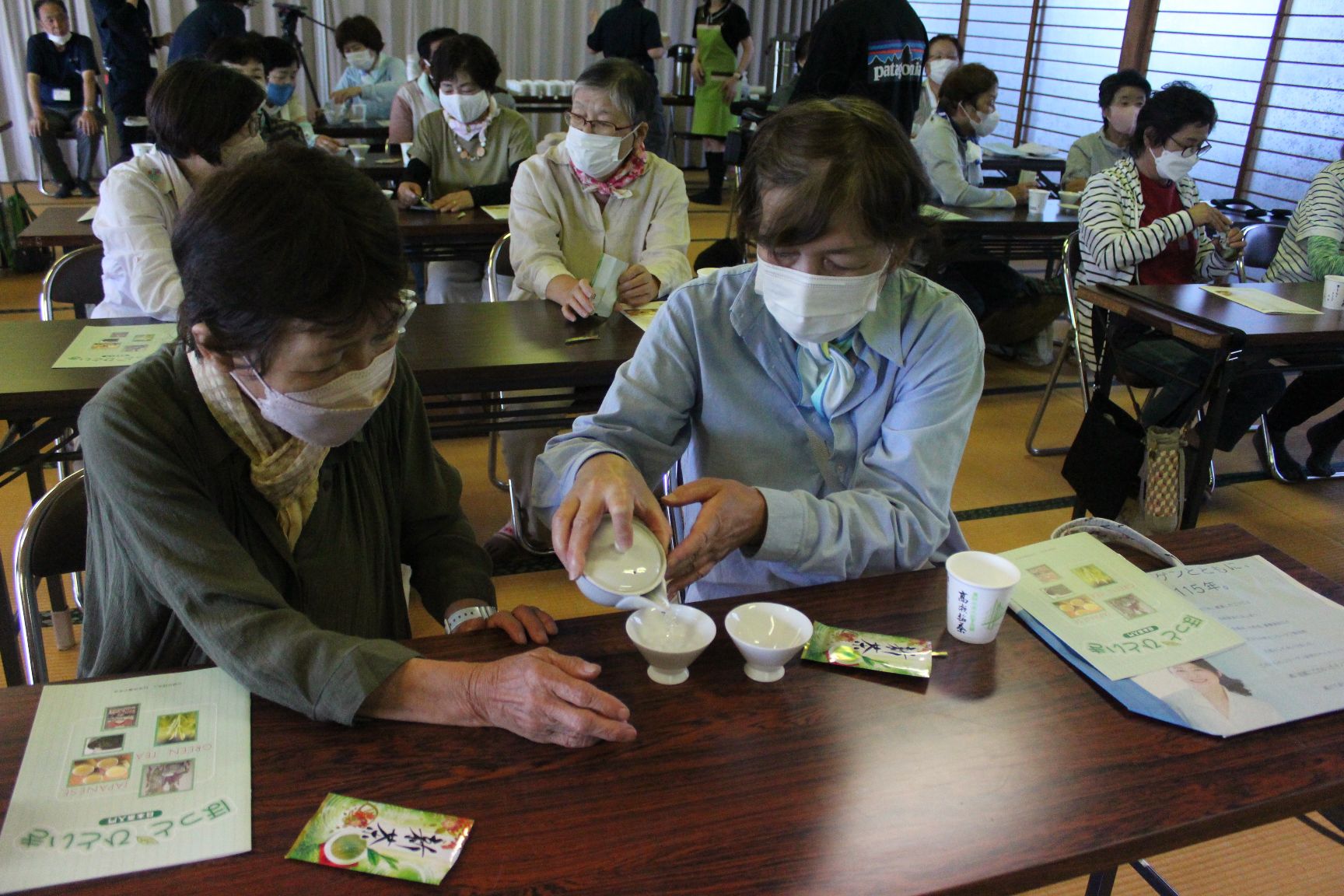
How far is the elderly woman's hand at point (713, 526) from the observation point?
1.13 meters

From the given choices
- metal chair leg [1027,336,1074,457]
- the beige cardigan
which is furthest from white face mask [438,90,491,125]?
metal chair leg [1027,336,1074,457]

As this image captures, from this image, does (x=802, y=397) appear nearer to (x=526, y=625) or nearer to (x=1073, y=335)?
(x=526, y=625)

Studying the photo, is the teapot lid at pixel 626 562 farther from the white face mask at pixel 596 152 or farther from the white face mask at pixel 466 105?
the white face mask at pixel 466 105

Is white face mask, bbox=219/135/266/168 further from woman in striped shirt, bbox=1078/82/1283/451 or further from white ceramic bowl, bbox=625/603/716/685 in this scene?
woman in striped shirt, bbox=1078/82/1283/451

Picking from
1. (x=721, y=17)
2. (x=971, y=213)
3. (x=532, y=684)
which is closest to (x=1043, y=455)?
(x=971, y=213)

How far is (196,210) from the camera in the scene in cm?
95

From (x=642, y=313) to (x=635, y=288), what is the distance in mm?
70

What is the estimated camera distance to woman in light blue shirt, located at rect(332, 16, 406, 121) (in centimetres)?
640

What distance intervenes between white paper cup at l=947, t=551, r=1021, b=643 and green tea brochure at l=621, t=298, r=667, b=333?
55.2 inches

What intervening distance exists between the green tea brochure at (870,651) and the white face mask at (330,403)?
568mm

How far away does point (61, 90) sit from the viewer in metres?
7.01

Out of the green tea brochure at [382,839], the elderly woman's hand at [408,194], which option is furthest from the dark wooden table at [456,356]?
the elderly woman's hand at [408,194]

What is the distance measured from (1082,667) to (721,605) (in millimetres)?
409

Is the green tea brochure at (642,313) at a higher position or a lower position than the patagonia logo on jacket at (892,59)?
lower
